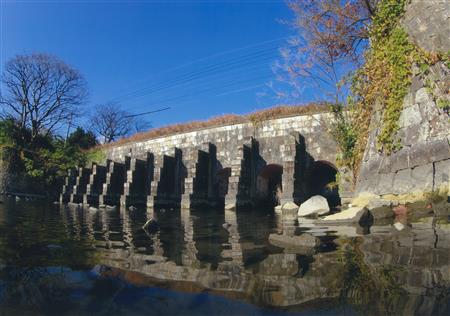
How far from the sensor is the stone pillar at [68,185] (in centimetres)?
2403

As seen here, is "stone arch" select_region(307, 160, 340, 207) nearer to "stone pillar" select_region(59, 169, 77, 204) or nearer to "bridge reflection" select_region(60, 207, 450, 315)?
"bridge reflection" select_region(60, 207, 450, 315)

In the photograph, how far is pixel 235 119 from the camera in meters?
19.0

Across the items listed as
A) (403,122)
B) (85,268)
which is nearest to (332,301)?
(85,268)

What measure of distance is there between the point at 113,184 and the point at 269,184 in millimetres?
10798

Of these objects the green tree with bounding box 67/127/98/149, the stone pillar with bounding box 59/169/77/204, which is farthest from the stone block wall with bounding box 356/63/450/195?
the green tree with bounding box 67/127/98/149

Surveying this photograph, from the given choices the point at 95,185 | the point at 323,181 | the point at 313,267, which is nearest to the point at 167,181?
the point at 95,185

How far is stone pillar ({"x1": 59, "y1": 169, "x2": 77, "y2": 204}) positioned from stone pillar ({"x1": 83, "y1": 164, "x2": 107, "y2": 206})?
8.55ft

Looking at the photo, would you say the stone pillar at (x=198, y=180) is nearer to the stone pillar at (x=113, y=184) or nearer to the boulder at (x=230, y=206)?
the boulder at (x=230, y=206)

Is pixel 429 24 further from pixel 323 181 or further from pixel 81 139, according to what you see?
pixel 81 139

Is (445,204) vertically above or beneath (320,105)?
beneath

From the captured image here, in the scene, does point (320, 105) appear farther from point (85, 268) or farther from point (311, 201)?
point (85, 268)

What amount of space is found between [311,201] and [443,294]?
700 centimetres

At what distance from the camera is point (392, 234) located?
4.91m

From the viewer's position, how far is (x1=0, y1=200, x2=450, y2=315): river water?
7.32ft
